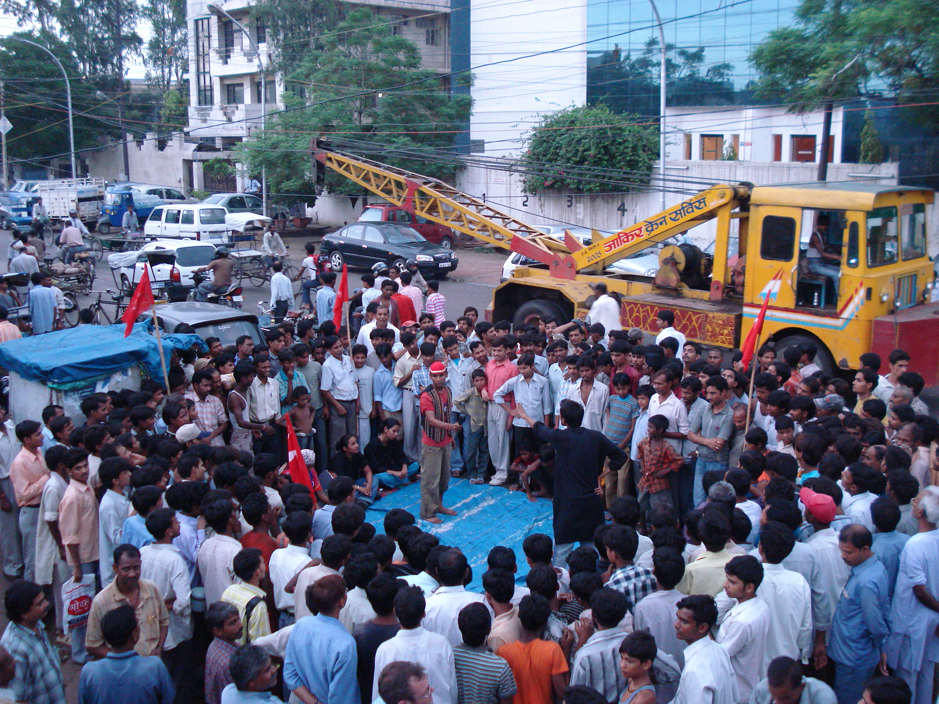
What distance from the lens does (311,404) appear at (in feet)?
26.8

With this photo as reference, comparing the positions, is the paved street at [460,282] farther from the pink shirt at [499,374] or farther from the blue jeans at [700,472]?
the blue jeans at [700,472]

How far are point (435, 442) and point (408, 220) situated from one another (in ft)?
61.5

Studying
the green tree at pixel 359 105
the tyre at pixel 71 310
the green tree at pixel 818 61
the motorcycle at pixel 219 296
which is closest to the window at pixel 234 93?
the green tree at pixel 359 105

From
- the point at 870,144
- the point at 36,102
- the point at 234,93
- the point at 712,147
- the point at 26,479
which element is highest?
the point at 234,93

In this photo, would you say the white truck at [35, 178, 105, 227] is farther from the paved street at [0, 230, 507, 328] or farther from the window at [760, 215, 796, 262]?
the window at [760, 215, 796, 262]

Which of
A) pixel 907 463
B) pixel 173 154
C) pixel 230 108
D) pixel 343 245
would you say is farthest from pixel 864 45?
pixel 173 154

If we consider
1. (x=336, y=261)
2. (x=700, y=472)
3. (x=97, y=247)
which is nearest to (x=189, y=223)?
(x=97, y=247)

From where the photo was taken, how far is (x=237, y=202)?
98.6 ft

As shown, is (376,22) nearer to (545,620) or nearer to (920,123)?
(920,123)

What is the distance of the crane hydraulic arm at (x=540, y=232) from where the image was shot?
34.1 ft

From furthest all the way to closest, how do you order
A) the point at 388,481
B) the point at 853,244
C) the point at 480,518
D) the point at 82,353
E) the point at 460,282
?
the point at 460,282, the point at 853,244, the point at 388,481, the point at 480,518, the point at 82,353

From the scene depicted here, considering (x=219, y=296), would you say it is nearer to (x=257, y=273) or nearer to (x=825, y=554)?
(x=257, y=273)

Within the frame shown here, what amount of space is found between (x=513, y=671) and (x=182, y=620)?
2.14 meters

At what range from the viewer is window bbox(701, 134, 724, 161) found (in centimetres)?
2827
